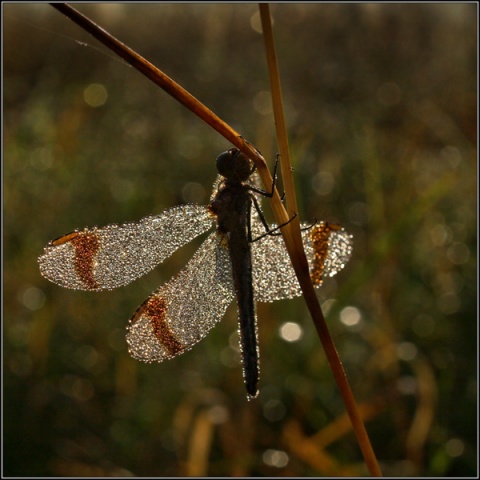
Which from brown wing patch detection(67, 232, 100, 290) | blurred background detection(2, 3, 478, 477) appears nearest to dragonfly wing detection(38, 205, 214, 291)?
brown wing patch detection(67, 232, 100, 290)

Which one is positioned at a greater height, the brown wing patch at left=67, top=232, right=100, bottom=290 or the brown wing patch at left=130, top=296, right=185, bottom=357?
the brown wing patch at left=67, top=232, right=100, bottom=290

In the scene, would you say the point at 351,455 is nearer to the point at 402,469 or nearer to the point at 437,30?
the point at 402,469

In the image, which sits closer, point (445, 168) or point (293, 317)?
point (293, 317)

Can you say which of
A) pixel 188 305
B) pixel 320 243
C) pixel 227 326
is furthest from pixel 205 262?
pixel 227 326

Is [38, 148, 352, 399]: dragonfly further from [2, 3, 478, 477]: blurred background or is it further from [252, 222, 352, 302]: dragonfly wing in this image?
[2, 3, 478, 477]: blurred background

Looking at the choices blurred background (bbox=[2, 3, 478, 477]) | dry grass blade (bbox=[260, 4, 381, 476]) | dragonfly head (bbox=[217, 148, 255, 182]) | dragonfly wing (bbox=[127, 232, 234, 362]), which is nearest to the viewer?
dry grass blade (bbox=[260, 4, 381, 476])

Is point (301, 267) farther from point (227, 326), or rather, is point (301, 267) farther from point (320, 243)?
point (227, 326)

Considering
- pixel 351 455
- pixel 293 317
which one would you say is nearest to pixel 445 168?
pixel 293 317
